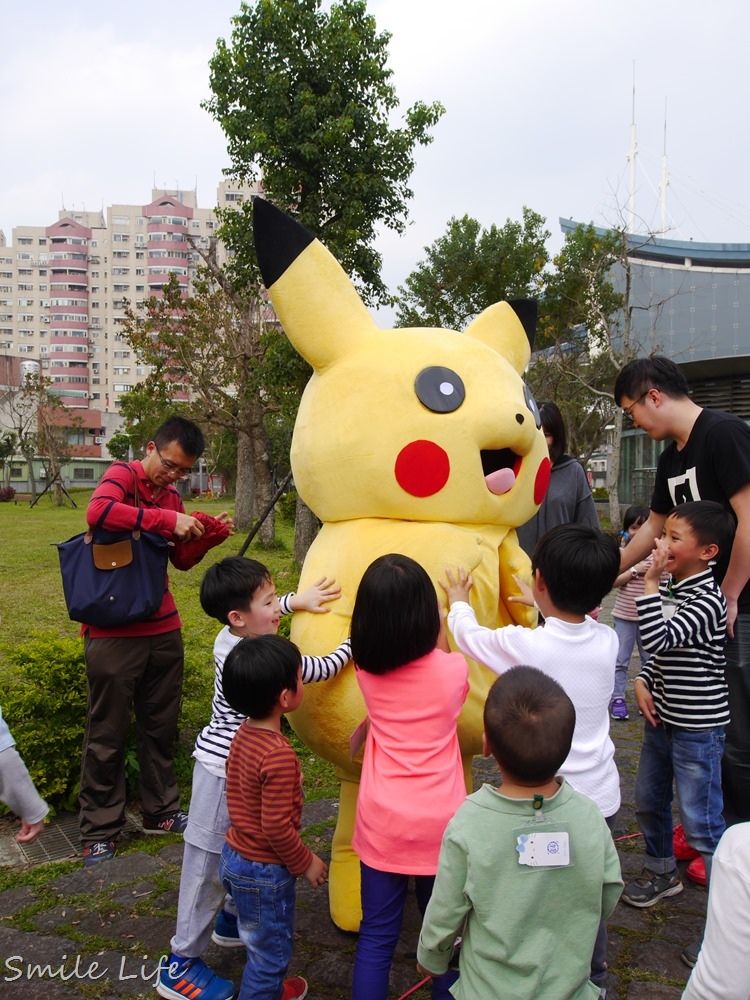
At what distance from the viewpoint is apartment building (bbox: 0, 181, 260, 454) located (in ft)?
246

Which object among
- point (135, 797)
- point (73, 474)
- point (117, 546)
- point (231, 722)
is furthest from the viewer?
point (73, 474)

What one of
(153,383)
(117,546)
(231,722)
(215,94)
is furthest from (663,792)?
(153,383)

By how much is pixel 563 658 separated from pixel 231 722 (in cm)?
119

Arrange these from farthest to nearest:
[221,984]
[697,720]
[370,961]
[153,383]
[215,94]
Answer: [153,383] < [215,94] < [697,720] < [221,984] < [370,961]

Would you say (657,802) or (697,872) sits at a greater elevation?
(657,802)

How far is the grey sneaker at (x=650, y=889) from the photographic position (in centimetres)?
315

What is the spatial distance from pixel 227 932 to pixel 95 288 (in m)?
82.0

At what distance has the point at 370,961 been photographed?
2.23 m

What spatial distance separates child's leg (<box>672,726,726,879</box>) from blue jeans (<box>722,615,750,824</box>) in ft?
0.25

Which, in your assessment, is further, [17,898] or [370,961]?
[17,898]

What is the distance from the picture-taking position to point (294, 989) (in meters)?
2.52

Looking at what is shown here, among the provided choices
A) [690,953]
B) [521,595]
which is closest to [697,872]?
[690,953]

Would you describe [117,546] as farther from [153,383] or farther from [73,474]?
[73,474]

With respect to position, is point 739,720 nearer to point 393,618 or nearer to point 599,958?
point 599,958
